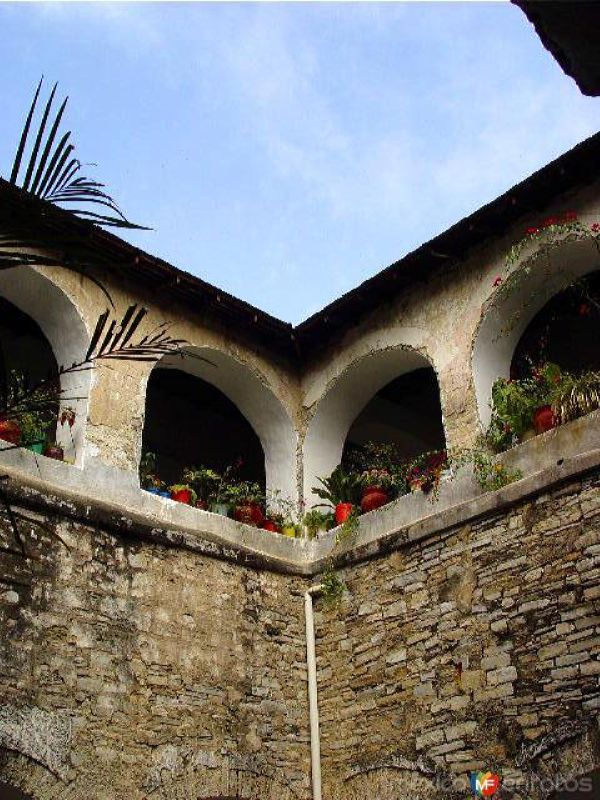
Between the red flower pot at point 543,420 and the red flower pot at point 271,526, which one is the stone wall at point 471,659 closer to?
the red flower pot at point 543,420

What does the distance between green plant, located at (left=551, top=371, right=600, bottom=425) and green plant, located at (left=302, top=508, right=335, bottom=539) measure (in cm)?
294

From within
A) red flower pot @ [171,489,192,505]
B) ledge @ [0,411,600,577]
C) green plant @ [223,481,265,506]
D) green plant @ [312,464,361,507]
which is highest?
green plant @ [312,464,361,507]

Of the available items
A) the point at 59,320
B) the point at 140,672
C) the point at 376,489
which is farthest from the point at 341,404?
the point at 140,672

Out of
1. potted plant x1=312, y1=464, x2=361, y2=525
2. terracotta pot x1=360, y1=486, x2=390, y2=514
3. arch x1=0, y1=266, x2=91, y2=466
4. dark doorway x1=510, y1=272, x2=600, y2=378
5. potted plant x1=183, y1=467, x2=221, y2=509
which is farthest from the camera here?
dark doorway x1=510, y1=272, x2=600, y2=378

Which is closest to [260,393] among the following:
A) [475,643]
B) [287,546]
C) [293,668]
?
[287,546]

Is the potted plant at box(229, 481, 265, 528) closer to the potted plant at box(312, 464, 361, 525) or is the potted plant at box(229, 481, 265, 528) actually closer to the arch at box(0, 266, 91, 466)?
the potted plant at box(312, 464, 361, 525)

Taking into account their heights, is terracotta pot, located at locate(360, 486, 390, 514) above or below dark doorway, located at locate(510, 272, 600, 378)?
below

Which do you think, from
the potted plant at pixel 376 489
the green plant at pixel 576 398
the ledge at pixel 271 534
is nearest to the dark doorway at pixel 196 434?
the potted plant at pixel 376 489

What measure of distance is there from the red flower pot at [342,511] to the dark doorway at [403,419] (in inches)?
110

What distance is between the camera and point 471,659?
7.31 m

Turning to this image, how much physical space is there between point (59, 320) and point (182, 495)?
2178mm

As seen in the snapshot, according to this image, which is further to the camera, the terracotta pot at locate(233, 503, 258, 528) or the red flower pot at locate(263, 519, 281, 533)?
the red flower pot at locate(263, 519, 281, 533)

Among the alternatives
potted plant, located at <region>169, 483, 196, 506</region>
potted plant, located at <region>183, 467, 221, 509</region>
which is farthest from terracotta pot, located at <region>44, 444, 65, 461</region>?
potted plant, located at <region>183, 467, 221, 509</region>

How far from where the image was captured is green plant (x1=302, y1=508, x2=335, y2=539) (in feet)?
30.9
